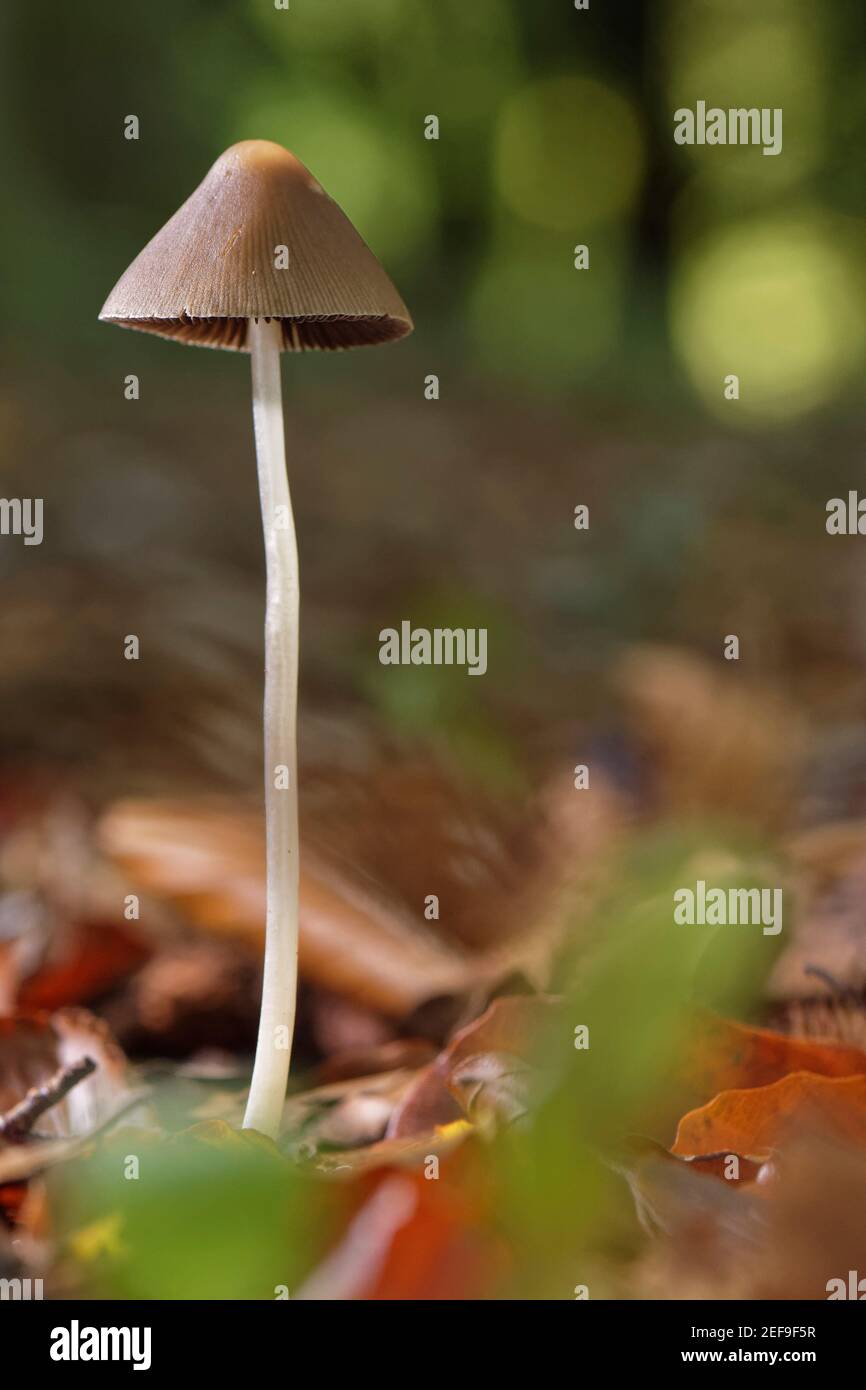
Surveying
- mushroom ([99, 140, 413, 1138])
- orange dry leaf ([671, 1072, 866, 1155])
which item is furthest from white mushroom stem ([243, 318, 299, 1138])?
orange dry leaf ([671, 1072, 866, 1155])

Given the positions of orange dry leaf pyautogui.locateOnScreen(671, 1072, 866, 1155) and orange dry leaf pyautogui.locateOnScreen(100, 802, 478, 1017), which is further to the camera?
orange dry leaf pyautogui.locateOnScreen(100, 802, 478, 1017)

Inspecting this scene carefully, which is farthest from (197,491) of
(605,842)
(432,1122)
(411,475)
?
(432,1122)

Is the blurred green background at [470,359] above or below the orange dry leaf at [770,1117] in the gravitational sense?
above

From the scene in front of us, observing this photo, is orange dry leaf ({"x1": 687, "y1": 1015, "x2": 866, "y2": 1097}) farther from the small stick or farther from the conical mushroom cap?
the conical mushroom cap

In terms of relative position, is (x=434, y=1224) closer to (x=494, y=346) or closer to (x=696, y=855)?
(x=696, y=855)

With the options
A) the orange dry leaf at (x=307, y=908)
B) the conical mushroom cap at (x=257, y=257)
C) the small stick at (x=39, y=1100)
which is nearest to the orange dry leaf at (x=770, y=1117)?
the orange dry leaf at (x=307, y=908)

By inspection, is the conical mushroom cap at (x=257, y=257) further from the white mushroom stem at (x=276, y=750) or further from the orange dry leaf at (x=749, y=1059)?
the orange dry leaf at (x=749, y=1059)
